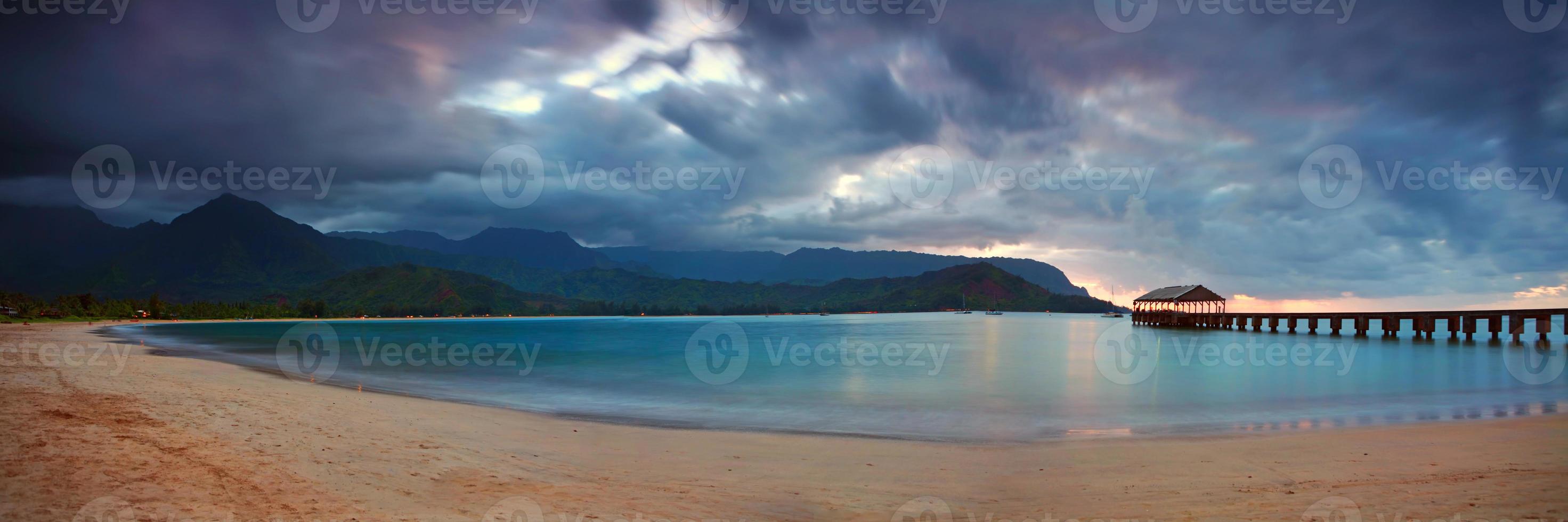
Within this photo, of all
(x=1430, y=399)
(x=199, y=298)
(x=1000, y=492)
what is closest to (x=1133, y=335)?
(x=1430, y=399)

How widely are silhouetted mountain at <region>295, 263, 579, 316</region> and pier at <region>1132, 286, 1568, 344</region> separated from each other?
15988 centimetres

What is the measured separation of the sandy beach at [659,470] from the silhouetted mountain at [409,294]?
174 meters

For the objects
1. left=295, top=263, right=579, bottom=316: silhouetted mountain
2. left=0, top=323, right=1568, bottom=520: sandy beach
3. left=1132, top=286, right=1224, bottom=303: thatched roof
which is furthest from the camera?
left=295, top=263, right=579, bottom=316: silhouetted mountain

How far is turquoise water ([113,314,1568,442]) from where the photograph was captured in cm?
1546

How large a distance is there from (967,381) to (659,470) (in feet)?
59.4

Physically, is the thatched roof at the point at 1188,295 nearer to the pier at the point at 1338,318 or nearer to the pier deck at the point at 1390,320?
the pier at the point at 1338,318

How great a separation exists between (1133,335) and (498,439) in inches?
2750

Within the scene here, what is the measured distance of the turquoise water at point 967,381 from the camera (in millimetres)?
15461

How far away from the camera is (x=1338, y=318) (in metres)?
64.0

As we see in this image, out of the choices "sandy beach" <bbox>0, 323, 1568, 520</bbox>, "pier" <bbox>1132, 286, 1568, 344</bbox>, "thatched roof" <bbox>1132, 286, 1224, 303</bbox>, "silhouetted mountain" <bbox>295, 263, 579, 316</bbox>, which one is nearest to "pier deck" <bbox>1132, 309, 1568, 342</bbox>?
"pier" <bbox>1132, 286, 1568, 344</bbox>

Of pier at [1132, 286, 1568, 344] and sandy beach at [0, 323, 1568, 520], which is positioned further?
pier at [1132, 286, 1568, 344]

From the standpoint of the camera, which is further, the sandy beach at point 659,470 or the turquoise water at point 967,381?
the turquoise water at point 967,381

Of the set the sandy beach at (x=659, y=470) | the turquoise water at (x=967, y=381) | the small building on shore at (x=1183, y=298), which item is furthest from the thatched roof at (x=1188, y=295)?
the sandy beach at (x=659, y=470)

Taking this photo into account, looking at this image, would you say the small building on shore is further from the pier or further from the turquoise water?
the turquoise water
